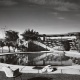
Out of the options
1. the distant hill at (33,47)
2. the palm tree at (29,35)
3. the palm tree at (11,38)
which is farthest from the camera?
the distant hill at (33,47)

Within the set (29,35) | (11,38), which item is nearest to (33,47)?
(29,35)

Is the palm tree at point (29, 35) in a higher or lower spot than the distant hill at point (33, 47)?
higher

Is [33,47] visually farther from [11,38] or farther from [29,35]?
[11,38]

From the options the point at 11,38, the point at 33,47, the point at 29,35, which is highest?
the point at 29,35

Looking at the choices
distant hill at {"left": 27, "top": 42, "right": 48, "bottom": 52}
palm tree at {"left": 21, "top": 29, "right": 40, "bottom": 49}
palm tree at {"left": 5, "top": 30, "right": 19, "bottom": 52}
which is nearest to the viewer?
palm tree at {"left": 5, "top": 30, "right": 19, "bottom": 52}

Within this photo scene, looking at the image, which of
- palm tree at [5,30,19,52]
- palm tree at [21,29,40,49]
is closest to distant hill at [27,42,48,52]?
palm tree at [21,29,40,49]

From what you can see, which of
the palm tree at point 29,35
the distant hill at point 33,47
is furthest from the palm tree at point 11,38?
the distant hill at point 33,47

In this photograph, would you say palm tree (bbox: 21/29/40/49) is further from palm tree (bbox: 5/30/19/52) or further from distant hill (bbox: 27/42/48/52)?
palm tree (bbox: 5/30/19/52)

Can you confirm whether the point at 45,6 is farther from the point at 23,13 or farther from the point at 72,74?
the point at 72,74

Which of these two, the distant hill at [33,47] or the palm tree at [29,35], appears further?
the distant hill at [33,47]

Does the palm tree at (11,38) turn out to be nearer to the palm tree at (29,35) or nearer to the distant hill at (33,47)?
the palm tree at (29,35)

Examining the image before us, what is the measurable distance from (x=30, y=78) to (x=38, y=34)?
19.4m

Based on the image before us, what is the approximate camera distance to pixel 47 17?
19203mm

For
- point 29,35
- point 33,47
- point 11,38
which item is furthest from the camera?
point 33,47
